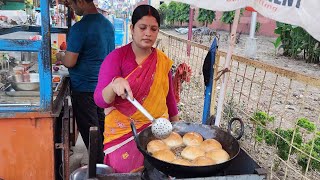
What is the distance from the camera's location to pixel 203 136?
1732 mm

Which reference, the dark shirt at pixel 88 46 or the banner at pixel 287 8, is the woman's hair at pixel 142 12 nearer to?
the banner at pixel 287 8

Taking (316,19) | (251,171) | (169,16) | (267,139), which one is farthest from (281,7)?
(169,16)

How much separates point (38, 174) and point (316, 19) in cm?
229

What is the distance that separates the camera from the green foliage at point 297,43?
11673 mm

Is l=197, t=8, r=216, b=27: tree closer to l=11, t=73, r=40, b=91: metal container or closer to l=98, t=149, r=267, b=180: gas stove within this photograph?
l=11, t=73, r=40, b=91: metal container

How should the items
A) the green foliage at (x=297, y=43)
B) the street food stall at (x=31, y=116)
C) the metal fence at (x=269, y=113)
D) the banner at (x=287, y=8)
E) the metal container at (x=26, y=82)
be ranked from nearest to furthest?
the banner at (x=287, y=8) < the street food stall at (x=31, y=116) < the metal container at (x=26, y=82) < the metal fence at (x=269, y=113) < the green foliage at (x=297, y=43)

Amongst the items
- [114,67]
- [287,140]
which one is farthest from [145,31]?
[287,140]

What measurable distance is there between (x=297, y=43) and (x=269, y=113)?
9.41m

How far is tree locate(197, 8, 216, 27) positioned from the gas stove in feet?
78.1

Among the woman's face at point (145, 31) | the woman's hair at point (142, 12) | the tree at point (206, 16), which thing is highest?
the tree at point (206, 16)

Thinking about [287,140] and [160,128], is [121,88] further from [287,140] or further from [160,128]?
[287,140]

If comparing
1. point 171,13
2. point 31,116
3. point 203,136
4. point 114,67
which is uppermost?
point 171,13

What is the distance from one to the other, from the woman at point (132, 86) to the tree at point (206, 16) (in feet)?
76.6

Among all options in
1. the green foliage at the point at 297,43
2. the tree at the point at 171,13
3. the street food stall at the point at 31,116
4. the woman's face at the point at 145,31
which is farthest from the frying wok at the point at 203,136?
the tree at the point at 171,13
